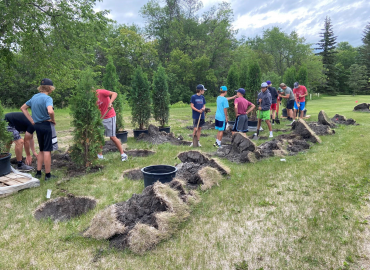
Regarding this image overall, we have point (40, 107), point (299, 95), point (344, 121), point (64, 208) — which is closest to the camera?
point (64, 208)

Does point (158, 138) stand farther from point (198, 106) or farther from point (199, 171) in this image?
point (199, 171)

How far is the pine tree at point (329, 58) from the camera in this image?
162 feet

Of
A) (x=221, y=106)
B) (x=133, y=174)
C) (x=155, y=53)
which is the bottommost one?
(x=133, y=174)

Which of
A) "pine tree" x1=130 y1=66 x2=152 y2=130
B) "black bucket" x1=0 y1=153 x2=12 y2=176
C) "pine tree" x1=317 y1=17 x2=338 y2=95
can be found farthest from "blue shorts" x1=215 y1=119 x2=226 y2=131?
"pine tree" x1=317 y1=17 x2=338 y2=95

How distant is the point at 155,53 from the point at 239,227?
116 ft

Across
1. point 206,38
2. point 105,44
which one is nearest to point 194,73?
point 206,38

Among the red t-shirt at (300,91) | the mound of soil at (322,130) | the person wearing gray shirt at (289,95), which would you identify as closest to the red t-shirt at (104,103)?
the mound of soil at (322,130)

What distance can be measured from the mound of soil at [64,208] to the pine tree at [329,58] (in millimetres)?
53465

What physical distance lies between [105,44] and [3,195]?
113 feet

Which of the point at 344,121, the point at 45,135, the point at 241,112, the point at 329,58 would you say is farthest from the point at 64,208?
the point at 329,58

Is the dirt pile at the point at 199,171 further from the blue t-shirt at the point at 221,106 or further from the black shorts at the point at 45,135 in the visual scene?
the black shorts at the point at 45,135

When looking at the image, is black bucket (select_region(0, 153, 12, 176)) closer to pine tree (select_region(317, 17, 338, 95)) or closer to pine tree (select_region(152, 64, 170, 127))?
pine tree (select_region(152, 64, 170, 127))

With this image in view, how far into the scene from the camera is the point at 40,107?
4879 millimetres

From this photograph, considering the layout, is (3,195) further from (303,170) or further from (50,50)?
(50,50)
